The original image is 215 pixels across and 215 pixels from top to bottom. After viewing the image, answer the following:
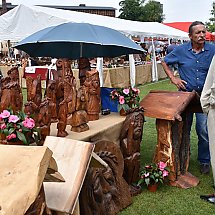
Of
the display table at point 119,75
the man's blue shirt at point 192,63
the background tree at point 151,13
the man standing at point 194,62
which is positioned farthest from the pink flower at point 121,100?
the background tree at point 151,13

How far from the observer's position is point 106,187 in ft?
9.64

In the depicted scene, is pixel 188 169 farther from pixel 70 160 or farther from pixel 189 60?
pixel 70 160

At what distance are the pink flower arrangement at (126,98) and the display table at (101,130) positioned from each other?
13 cm

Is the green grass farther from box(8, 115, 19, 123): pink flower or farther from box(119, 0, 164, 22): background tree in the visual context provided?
box(119, 0, 164, 22): background tree

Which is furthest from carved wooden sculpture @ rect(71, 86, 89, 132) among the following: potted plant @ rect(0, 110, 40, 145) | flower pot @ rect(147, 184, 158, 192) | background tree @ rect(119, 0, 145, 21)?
background tree @ rect(119, 0, 145, 21)

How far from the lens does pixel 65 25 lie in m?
4.27

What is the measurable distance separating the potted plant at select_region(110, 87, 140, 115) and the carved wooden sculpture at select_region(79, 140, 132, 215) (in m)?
0.74

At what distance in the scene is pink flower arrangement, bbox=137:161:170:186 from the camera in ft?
11.6

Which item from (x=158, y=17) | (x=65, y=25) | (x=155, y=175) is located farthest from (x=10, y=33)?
(x=158, y=17)

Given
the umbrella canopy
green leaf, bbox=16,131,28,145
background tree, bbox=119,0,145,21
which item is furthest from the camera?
background tree, bbox=119,0,145,21

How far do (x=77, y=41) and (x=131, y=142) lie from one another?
3.96ft

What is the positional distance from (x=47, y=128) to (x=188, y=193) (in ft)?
5.24

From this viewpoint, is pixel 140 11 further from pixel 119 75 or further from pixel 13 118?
pixel 13 118

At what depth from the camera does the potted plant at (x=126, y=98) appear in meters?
3.83
